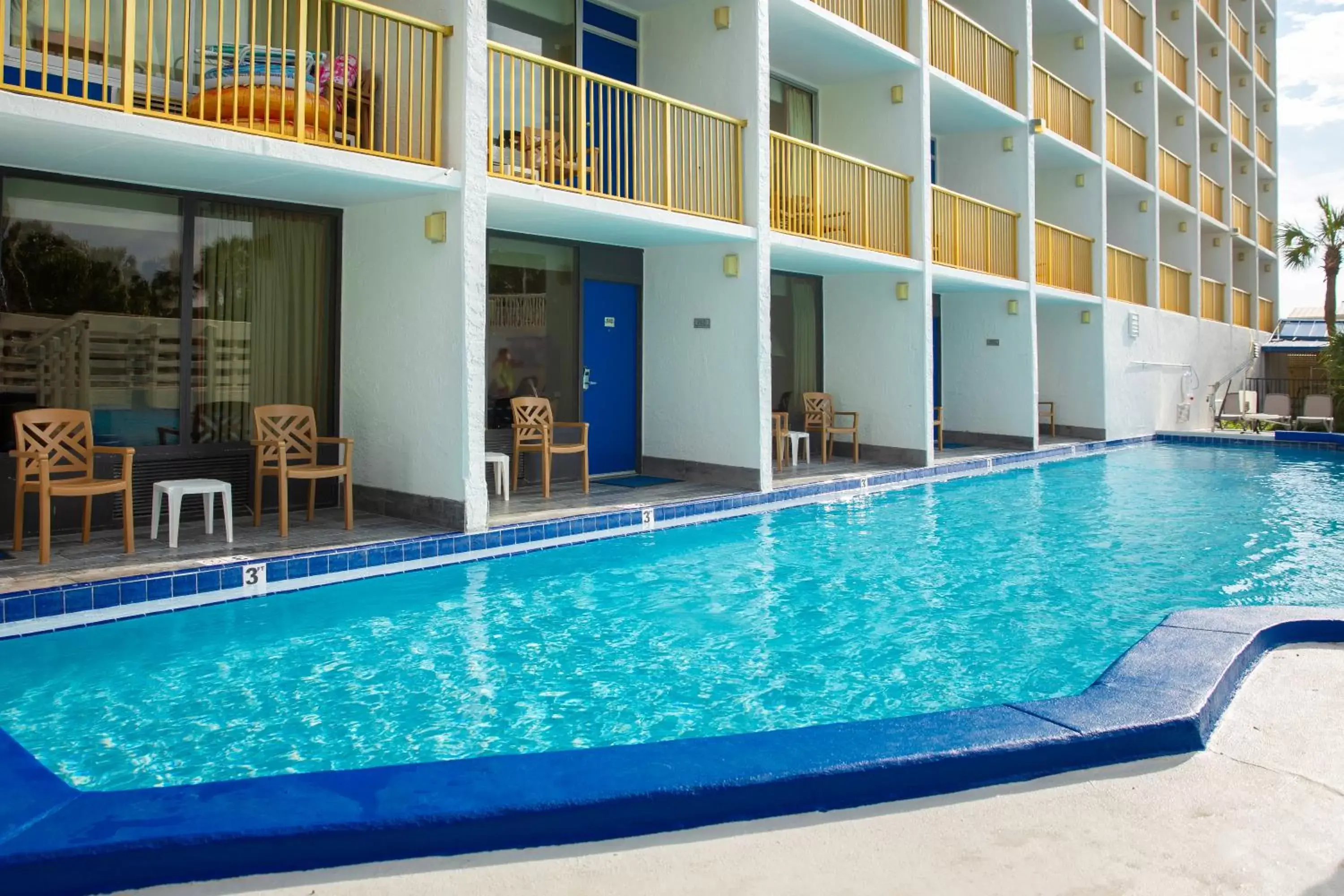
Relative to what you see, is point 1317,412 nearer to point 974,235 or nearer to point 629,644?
point 974,235

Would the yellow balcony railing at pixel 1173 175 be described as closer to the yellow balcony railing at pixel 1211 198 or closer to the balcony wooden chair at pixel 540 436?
the yellow balcony railing at pixel 1211 198

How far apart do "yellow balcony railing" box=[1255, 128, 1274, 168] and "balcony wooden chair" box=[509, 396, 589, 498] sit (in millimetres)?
28384

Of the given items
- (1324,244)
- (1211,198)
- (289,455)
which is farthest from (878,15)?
(1324,244)

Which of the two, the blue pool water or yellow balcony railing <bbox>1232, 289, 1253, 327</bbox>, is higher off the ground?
yellow balcony railing <bbox>1232, 289, 1253, 327</bbox>

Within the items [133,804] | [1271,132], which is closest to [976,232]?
[133,804]

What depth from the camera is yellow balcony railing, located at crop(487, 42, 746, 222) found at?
882cm

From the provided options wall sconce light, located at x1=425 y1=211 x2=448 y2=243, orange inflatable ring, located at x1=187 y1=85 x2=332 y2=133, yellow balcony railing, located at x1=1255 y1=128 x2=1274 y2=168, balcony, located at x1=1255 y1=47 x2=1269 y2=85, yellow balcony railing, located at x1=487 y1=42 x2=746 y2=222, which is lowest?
wall sconce light, located at x1=425 y1=211 x2=448 y2=243

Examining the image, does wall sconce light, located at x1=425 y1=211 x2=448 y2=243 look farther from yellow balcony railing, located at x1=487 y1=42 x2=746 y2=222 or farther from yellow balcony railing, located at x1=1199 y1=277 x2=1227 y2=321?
yellow balcony railing, located at x1=1199 y1=277 x2=1227 y2=321

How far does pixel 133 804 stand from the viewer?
261 centimetres

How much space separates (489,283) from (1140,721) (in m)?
8.21

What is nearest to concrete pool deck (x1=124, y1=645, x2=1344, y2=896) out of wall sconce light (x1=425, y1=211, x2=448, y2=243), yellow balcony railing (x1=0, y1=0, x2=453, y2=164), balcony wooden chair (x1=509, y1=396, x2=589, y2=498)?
yellow balcony railing (x1=0, y1=0, x2=453, y2=164)

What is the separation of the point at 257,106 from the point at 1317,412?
75.1 feet

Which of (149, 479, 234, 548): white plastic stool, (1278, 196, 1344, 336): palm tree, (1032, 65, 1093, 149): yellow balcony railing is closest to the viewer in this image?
(149, 479, 234, 548): white plastic stool

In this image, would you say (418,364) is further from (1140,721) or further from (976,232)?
(976,232)
